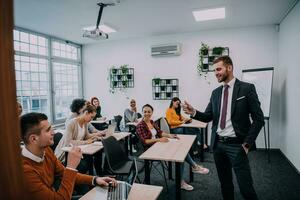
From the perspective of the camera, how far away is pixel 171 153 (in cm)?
260

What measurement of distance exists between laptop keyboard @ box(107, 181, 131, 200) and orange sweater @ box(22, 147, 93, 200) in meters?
0.22

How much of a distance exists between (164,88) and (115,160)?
3576 mm

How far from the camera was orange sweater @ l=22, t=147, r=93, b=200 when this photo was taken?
1.30m

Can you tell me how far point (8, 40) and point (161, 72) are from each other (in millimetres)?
6029

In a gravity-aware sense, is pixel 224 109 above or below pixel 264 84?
below

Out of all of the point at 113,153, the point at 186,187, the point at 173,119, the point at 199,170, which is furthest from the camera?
the point at 173,119

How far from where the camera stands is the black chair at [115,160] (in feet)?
9.09

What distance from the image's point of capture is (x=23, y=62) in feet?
16.9

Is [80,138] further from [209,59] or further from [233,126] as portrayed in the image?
[209,59]

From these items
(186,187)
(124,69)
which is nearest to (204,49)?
(124,69)

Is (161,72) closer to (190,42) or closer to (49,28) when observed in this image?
(190,42)

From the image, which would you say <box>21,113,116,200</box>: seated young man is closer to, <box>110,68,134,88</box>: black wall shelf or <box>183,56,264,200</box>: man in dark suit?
<box>183,56,264,200</box>: man in dark suit

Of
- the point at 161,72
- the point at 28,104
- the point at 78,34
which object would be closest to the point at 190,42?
the point at 161,72

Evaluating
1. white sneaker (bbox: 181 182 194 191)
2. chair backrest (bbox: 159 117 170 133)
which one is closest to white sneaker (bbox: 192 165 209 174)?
white sneaker (bbox: 181 182 194 191)
